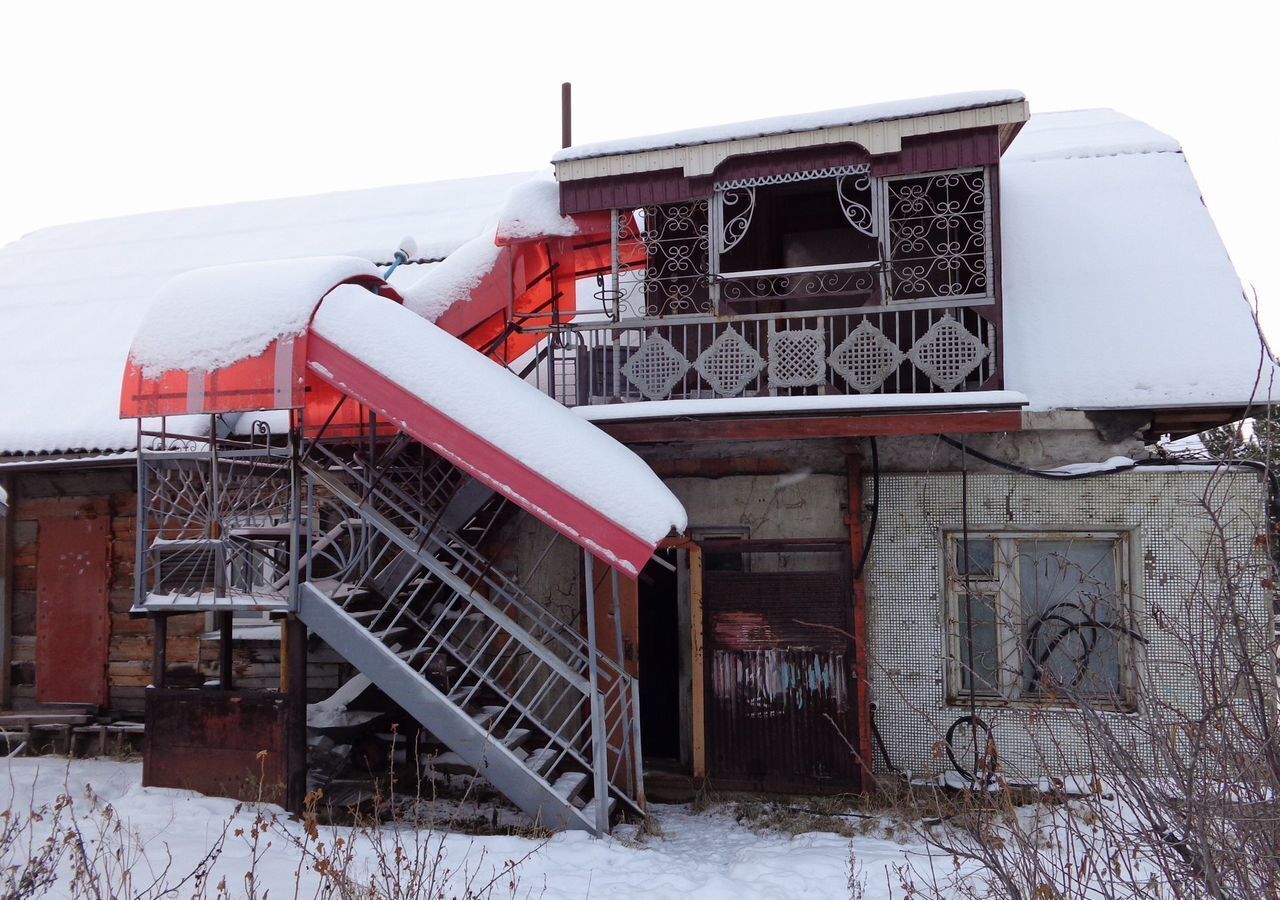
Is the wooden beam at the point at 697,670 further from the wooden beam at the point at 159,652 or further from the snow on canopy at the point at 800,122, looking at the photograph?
the wooden beam at the point at 159,652

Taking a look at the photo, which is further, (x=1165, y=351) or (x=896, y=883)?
(x=1165, y=351)

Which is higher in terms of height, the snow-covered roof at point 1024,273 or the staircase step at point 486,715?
the snow-covered roof at point 1024,273

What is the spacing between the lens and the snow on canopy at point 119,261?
986 centimetres

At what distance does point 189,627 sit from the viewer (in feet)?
32.7

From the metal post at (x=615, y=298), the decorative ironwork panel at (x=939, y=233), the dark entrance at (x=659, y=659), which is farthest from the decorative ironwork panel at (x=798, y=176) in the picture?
the dark entrance at (x=659, y=659)

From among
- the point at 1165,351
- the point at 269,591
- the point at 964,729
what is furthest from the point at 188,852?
the point at 1165,351

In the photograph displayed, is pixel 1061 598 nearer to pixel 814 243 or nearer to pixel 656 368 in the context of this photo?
pixel 656 368

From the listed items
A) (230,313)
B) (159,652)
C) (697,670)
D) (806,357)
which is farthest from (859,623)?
(159,652)

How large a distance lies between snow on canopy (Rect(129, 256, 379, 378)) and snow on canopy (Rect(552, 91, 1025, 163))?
2427 millimetres

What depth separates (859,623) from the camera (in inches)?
310

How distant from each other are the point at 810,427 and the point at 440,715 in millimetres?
3535

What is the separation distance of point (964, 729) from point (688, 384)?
3740 millimetres

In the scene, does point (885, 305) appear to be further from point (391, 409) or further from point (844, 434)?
point (391, 409)

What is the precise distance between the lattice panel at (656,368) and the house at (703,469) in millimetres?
20
